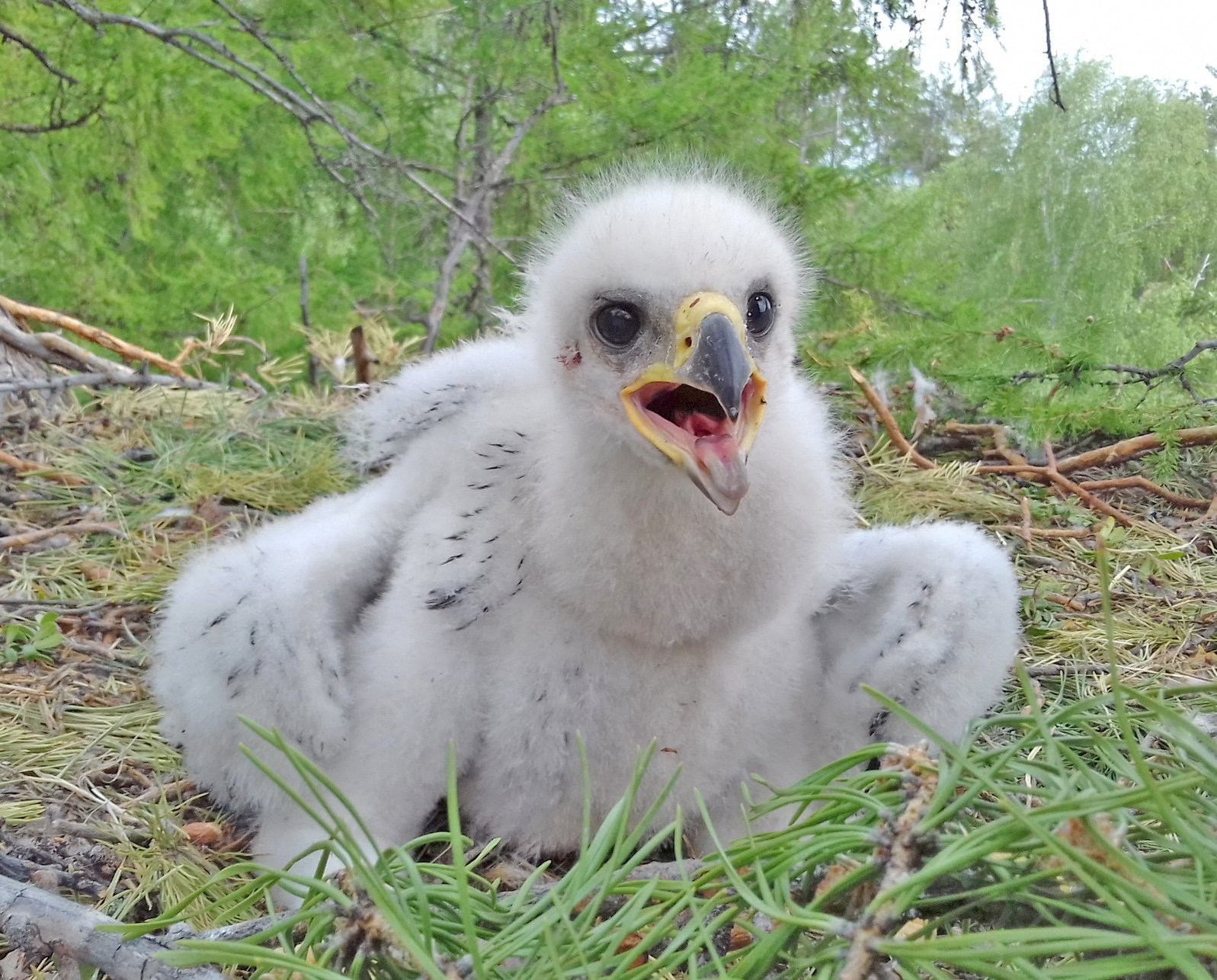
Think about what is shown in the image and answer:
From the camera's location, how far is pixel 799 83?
361cm

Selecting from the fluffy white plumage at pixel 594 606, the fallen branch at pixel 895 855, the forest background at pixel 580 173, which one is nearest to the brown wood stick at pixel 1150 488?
the forest background at pixel 580 173

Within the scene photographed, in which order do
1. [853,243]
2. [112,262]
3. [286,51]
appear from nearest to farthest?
[853,243]
[286,51]
[112,262]

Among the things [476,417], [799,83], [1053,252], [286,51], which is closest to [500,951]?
[476,417]

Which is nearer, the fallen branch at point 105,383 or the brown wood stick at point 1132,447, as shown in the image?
the brown wood stick at point 1132,447

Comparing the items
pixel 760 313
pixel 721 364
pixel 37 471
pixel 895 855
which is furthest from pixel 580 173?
pixel 895 855

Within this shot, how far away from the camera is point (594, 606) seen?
4.80 feet

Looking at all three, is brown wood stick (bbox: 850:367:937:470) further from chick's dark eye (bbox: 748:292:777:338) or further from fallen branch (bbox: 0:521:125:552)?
fallen branch (bbox: 0:521:125:552)

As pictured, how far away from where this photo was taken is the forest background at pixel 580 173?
239cm

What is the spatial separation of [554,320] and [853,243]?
230 cm

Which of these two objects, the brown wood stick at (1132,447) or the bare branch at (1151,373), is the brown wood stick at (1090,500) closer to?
the brown wood stick at (1132,447)

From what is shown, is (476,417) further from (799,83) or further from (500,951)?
A: (799,83)

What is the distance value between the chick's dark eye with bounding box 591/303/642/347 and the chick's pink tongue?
237 mm

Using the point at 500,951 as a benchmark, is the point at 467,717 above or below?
below

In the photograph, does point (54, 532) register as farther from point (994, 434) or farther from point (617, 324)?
point (994, 434)
